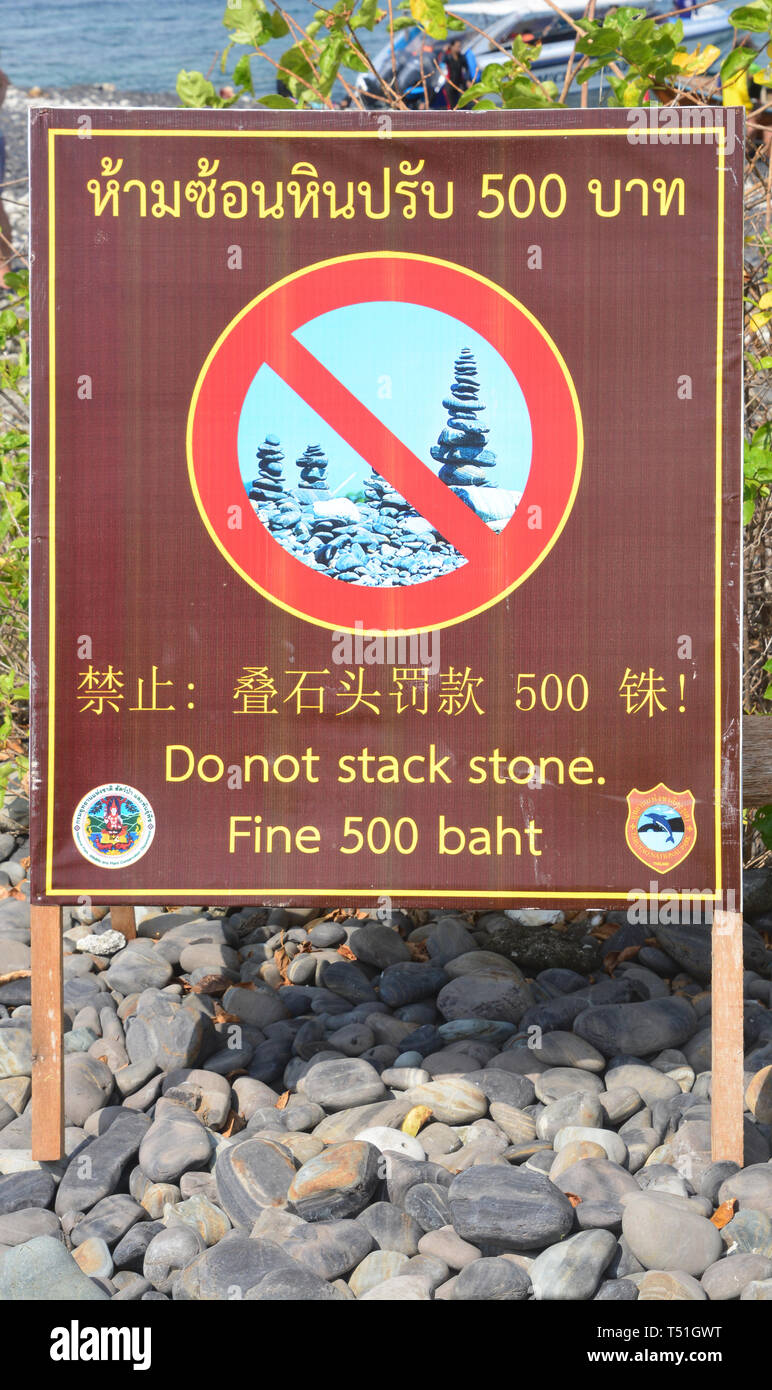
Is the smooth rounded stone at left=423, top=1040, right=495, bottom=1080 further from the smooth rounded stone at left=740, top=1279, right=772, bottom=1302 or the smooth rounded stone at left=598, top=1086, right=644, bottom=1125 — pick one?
the smooth rounded stone at left=740, top=1279, right=772, bottom=1302

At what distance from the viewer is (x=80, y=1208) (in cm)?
263

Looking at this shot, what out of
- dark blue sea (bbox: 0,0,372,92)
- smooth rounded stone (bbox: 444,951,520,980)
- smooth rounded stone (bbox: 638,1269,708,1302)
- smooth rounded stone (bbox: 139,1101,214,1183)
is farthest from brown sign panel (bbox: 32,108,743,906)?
dark blue sea (bbox: 0,0,372,92)

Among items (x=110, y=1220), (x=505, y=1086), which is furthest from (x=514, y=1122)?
(x=110, y=1220)

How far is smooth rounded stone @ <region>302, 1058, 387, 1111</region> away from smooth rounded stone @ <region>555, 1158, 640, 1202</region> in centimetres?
52

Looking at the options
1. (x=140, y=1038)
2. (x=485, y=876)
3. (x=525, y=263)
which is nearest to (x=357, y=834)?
(x=485, y=876)

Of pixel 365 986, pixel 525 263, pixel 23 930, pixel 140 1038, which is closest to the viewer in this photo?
pixel 525 263

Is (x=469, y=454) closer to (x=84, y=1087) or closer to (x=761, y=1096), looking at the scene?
(x=761, y=1096)

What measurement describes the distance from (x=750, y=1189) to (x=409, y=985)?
3.60 feet

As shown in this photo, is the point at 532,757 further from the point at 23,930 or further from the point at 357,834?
the point at 23,930

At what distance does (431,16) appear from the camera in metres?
3.32

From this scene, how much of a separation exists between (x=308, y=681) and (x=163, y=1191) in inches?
45.1

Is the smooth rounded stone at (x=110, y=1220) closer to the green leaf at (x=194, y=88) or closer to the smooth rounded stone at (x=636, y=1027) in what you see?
the smooth rounded stone at (x=636, y=1027)

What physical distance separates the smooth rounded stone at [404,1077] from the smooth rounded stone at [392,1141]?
0.21 m

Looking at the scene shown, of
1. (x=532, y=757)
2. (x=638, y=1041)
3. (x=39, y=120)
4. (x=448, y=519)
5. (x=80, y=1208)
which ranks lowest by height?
(x=80, y=1208)
